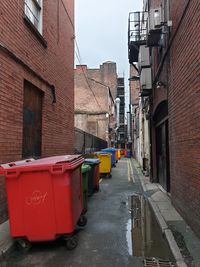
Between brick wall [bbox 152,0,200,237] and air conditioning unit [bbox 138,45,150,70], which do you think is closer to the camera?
brick wall [bbox 152,0,200,237]

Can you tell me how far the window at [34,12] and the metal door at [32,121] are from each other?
1821 mm

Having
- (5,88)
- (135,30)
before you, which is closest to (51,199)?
(5,88)

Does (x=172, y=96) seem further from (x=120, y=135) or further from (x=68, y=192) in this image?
(x=120, y=135)

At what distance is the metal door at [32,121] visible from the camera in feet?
24.3

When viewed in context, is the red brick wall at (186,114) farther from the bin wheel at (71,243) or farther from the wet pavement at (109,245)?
the bin wheel at (71,243)

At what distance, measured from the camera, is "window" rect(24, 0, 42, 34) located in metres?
7.67

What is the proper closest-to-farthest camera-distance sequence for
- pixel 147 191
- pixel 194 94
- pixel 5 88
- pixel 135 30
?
pixel 194 94
pixel 5 88
pixel 147 191
pixel 135 30

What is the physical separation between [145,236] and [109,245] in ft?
3.12

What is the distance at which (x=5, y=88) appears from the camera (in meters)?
6.08

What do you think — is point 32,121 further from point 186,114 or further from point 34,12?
point 186,114

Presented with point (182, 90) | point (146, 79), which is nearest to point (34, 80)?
point (182, 90)

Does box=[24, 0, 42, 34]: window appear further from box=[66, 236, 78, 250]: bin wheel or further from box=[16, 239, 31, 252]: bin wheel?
box=[66, 236, 78, 250]: bin wheel

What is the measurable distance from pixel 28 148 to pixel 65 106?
3905 mm

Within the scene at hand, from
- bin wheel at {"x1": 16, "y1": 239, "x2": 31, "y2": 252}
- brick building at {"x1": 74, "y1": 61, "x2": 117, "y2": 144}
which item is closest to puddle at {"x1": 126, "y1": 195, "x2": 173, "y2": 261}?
bin wheel at {"x1": 16, "y1": 239, "x2": 31, "y2": 252}
